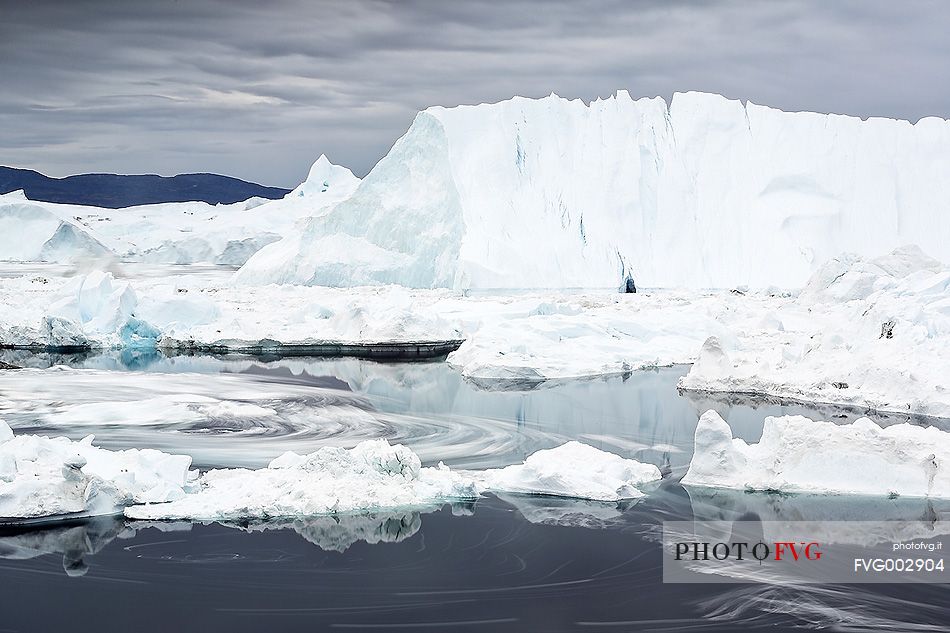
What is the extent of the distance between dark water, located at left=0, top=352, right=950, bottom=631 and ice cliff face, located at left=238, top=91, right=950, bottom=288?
1894cm

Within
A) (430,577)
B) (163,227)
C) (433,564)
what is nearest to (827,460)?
(433,564)

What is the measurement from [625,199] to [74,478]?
85.6 ft

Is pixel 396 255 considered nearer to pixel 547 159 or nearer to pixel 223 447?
pixel 547 159

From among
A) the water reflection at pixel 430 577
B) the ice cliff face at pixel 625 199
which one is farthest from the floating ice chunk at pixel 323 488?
the ice cliff face at pixel 625 199

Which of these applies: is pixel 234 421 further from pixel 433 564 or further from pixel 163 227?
pixel 163 227

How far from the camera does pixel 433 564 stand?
7102 mm

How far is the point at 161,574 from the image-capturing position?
6758 mm

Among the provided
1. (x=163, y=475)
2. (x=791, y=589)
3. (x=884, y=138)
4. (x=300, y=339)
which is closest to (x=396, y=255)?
(x=300, y=339)

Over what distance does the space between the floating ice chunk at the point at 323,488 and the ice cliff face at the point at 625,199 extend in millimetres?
20819

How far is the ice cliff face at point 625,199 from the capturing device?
30.6m

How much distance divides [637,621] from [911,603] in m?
1.83

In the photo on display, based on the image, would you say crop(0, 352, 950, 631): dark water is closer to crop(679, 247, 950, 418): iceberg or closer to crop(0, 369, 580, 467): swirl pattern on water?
crop(0, 369, 580, 467): swirl pattern on water

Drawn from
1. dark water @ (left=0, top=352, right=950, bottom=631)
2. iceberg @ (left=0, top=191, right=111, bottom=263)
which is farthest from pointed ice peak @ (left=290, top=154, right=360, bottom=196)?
dark water @ (left=0, top=352, right=950, bottom=631)

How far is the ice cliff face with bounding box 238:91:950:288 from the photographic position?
30.6 m
